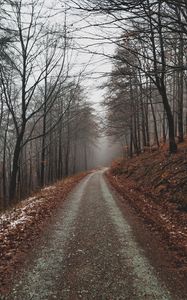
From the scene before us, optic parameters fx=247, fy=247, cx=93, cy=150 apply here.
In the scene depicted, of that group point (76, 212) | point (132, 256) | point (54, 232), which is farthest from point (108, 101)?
point (132, 256)

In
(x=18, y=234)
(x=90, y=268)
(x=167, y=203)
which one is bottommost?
(x=90, y=268)

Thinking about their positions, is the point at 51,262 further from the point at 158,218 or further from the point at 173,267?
the point at 158,218

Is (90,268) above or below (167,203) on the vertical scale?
below

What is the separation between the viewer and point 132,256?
5.37 m

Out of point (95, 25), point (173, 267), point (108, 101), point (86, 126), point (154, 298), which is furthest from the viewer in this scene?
point (86, 126)

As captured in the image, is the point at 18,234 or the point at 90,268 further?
the point at 18,234

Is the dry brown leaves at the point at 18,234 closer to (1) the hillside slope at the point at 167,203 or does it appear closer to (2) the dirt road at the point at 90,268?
(2) the dirt road at the point at 90,268

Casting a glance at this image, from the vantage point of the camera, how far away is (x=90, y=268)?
484 centimetres

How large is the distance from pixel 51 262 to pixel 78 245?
42.6 inches

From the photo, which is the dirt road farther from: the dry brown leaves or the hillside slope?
the hillside slope

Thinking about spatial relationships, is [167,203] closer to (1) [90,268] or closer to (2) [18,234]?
(1) [90,268]

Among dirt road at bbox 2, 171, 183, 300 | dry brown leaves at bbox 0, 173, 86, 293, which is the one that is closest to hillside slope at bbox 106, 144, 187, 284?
dirt road at bbox 2, 171, 183, 300

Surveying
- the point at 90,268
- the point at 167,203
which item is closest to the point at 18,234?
the point at 90,268

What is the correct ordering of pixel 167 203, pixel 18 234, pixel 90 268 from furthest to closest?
pixel 167 203 < pixel 18 234 < pixel 90 268
